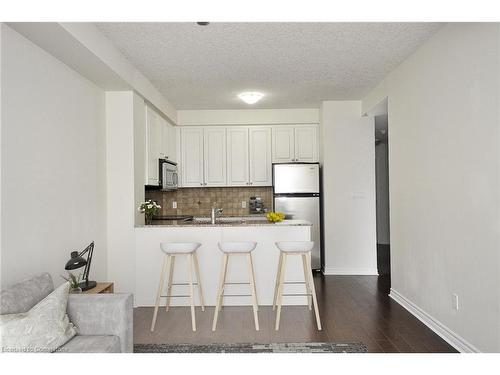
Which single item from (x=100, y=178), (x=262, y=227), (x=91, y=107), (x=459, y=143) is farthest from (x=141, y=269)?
(x=459, y=143)

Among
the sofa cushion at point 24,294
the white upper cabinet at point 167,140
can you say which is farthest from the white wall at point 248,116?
the sofa cushion at point 24,294

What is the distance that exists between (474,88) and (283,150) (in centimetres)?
413

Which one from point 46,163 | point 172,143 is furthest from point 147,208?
point 172,143

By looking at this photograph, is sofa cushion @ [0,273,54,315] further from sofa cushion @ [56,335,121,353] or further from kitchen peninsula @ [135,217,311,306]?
kitchen peninsula @ [135,217,311,306]

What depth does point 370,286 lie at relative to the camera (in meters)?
5.52

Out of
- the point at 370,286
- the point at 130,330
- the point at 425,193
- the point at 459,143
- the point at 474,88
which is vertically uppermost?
the point at 474,88

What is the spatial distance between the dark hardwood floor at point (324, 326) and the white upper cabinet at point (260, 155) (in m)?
2.60

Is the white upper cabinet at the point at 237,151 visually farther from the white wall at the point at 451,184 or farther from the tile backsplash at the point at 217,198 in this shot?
the white wall at the point at 451,184

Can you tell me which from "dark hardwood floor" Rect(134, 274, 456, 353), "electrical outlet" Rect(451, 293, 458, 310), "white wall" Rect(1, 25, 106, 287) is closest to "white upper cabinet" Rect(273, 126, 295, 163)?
"dark hardwood floor" Rect(134, 274, 456, 353)

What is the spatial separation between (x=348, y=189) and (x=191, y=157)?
8.80ft

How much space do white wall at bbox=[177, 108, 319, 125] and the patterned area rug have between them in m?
4.33

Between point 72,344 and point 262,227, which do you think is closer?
point 72,344
